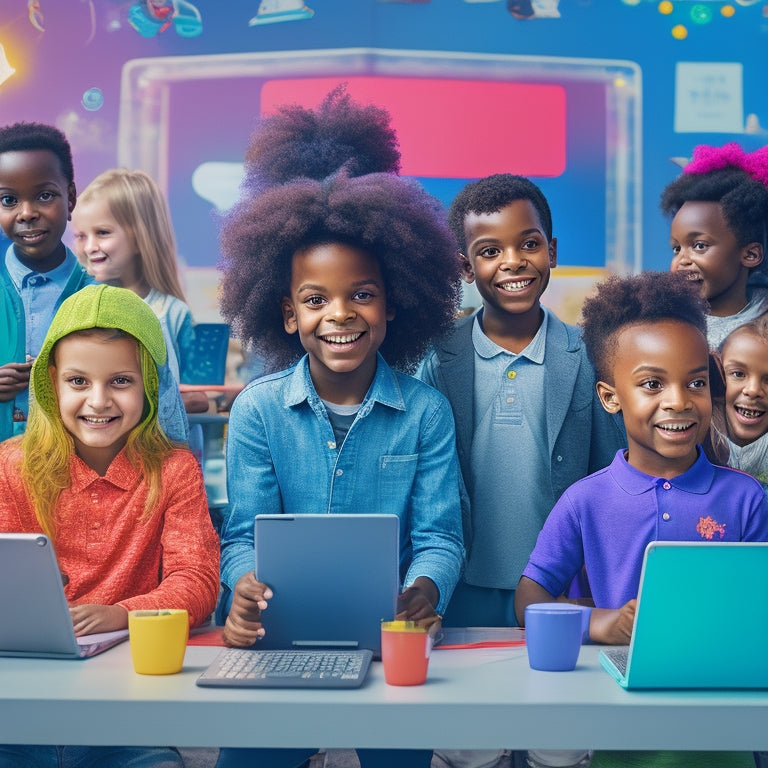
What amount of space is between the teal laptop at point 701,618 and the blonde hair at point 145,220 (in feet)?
7.87

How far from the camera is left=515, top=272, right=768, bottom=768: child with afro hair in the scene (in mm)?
1823

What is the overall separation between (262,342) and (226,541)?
559 millimetres

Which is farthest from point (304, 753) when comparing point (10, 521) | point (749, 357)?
point (749, 357)

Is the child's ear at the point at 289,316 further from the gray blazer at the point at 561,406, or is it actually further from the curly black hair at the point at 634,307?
the curly black hair at the point at 634,307

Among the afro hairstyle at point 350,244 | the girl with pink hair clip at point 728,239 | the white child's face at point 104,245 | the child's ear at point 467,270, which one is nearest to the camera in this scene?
the afro hairstyle at point 350,244

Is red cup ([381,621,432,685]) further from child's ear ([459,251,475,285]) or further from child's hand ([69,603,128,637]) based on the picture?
child's ear ([459,251,475,285])

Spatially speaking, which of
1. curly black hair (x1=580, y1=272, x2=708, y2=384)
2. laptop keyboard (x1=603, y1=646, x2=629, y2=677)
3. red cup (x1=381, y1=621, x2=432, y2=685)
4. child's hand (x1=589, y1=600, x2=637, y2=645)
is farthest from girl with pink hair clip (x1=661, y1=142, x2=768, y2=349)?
red cup (x1=381, y1=621, x2=432, y2=685)

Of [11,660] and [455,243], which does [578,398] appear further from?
[11,660]

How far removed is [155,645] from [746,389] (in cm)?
151

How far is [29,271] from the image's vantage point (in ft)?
9.24

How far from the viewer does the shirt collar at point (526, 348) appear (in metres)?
2.29

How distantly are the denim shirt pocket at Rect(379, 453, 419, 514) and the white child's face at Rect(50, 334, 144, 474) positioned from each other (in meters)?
0.51

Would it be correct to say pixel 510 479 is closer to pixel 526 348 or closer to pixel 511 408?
A: pixel 511 408

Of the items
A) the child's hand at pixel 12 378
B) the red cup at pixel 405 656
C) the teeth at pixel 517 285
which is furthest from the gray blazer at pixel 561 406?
the child's hand at pixel 12 378
